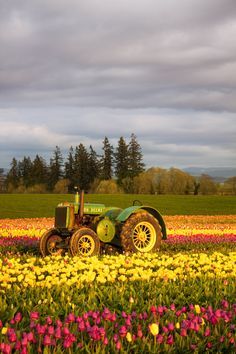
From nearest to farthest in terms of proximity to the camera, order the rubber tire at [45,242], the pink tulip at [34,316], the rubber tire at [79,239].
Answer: the pink tulip at [34,316], the rubber tire at [79,239], the rubber tire at [45,242]

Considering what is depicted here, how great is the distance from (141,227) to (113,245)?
788 mm

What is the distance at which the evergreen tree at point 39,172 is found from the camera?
327ft

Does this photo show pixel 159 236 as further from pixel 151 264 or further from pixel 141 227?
pixel 151 264

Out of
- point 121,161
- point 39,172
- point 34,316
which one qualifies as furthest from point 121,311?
point 39,172

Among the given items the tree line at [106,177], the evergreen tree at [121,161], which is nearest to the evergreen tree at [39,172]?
the tree line at [106,177]

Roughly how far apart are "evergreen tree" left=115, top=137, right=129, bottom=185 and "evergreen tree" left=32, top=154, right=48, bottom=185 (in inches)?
770

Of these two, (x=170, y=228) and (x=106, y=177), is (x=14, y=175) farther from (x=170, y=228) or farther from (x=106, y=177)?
(x=170, y=228)


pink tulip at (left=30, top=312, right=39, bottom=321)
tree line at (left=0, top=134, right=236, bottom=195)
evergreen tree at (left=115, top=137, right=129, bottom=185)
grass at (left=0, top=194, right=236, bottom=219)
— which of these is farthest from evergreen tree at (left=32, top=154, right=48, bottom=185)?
pink tulip at (left=30, top=312, right=39, bottom=321)

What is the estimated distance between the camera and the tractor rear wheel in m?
9.73

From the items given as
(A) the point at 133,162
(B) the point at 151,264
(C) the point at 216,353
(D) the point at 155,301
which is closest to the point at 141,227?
(B) the point at 151,264

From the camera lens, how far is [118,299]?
211 inches

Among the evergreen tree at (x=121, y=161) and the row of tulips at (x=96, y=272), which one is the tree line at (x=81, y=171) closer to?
the evergreen tree at (x=121, y=161)

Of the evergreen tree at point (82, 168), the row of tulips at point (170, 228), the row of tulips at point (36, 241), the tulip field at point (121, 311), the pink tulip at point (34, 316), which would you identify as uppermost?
the evergreen tree at point (82, 168)

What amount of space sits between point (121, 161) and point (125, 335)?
274 ft
